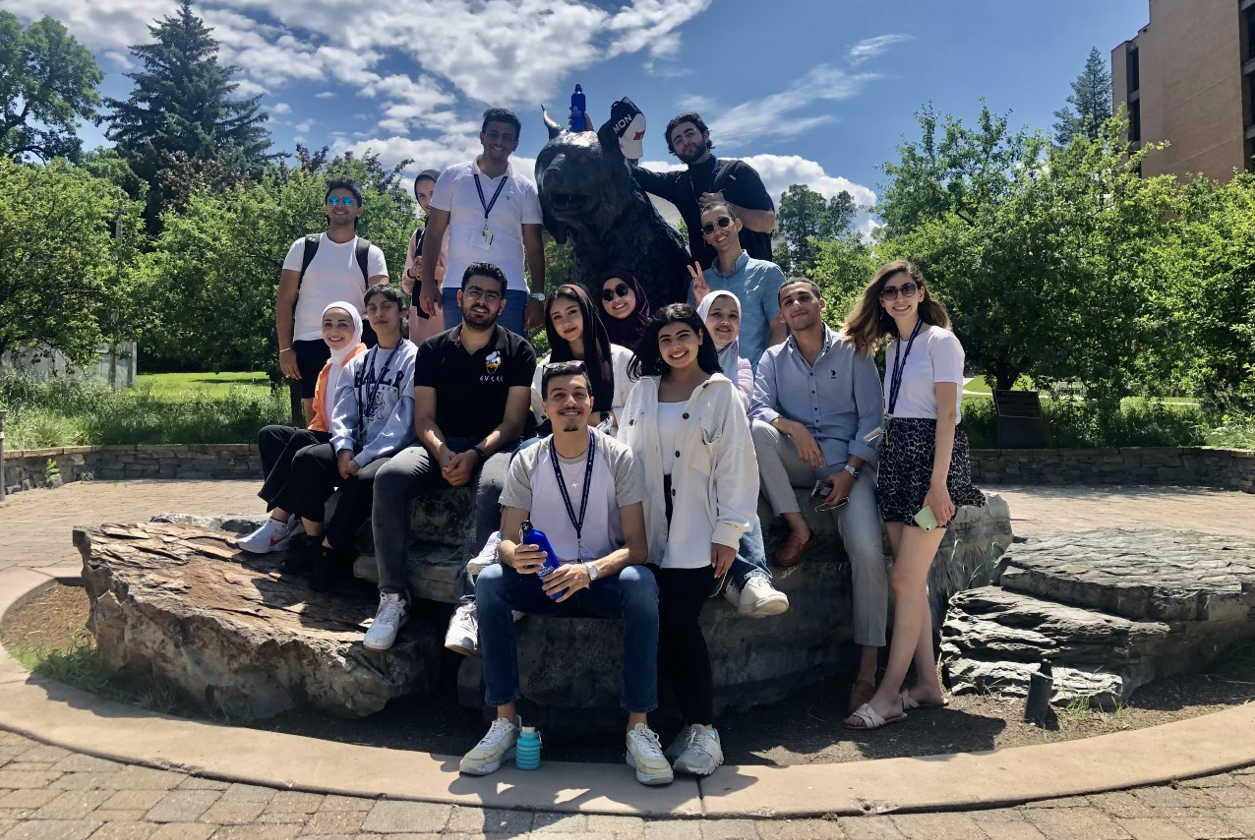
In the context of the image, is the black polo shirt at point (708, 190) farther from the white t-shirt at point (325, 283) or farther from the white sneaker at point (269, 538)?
the white sneaker at point (269, 538)

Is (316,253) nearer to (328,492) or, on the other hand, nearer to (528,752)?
(328,492)

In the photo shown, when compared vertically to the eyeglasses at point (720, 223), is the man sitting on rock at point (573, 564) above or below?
below

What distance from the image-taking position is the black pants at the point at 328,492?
4.03m

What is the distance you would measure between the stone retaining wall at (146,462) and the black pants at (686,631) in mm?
11056

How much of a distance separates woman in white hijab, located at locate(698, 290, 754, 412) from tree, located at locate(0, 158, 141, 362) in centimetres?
1408

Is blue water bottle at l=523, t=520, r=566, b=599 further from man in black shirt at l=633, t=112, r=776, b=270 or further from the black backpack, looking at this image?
the black backpack

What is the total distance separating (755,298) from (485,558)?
2328 millimetres

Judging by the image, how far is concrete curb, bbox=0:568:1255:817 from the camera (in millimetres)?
2721

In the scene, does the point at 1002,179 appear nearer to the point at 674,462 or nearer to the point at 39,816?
the point at 674,462

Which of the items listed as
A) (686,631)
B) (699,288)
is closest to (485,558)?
(686,631)

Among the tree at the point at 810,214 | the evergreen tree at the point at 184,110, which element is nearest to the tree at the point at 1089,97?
the tree at the point at 810,214

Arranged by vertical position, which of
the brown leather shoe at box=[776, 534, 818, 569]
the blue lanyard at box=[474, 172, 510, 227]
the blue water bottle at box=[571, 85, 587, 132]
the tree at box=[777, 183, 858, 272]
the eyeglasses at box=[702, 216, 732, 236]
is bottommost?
the brown leather shoe at box=[776, 534, 818, 569]

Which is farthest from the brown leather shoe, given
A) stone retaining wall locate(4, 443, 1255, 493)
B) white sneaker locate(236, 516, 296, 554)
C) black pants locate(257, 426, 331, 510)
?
stone retaining wall locate(4, 443, 1255, 493)

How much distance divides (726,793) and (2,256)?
15471 mm
